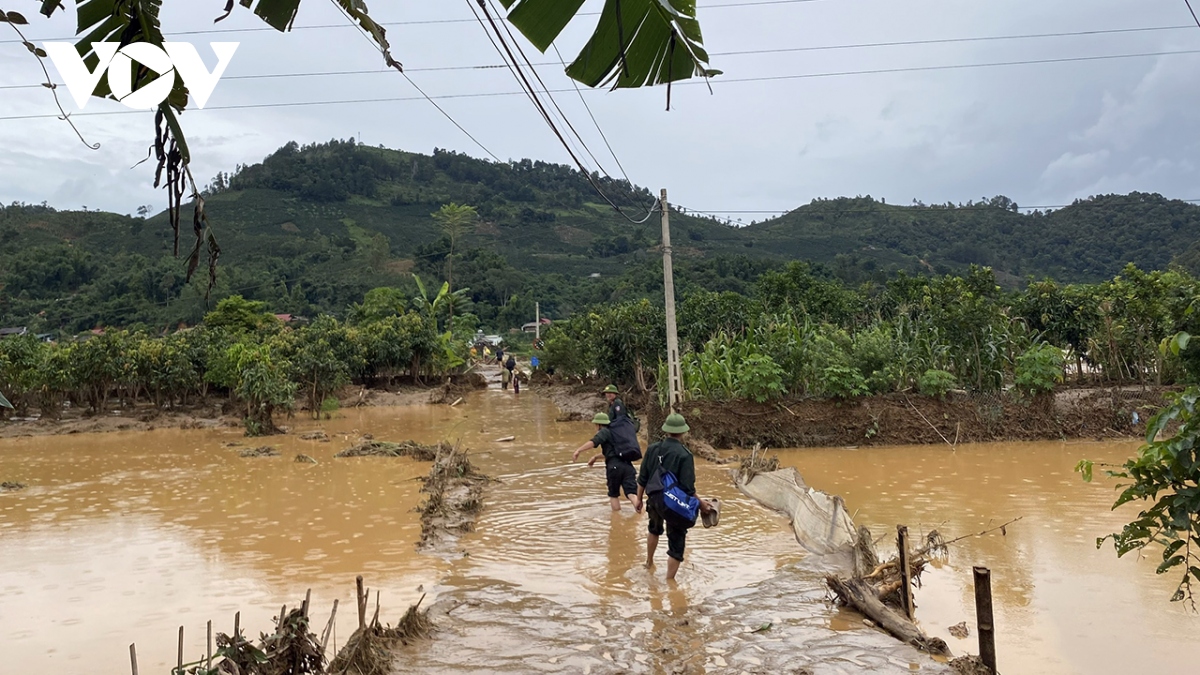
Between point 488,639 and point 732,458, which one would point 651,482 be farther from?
point 732,458

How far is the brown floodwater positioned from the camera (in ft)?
19.4

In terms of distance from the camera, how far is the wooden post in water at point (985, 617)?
5.06 m

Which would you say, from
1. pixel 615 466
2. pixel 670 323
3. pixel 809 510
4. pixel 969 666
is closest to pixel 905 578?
pixel 969 666

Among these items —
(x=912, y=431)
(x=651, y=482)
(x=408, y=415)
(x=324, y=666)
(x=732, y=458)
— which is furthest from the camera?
(x=408, y=415)

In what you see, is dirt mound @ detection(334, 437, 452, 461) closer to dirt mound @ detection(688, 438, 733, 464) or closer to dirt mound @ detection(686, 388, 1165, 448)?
dirt mound @ detection(688, 438, 733, 464)

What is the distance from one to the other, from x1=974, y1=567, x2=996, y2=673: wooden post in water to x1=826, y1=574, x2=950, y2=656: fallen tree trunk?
17.4 inches

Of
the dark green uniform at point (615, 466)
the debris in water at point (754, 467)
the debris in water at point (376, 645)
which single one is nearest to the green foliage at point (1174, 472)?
the debris in water at point (376, 645)

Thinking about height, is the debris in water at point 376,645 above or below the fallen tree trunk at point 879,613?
above

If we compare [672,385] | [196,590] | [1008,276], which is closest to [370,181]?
[1008,276]

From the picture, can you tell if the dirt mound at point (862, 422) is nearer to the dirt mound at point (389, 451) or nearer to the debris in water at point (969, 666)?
the dirt mound at point (389, 451)

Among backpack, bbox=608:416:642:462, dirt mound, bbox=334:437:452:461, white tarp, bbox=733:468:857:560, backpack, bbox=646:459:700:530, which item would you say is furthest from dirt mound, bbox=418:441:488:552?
white tarp, bbox=733:468:857:560

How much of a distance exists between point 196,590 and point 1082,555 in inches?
352

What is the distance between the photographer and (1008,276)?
217 feet

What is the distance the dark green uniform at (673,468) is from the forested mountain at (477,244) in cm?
2328
